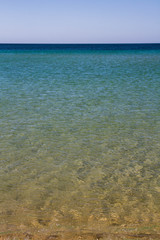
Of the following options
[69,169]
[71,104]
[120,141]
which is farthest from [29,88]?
[69,169]

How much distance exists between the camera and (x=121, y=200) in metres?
5.07

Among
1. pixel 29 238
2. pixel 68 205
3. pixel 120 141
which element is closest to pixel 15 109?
pixel 120 141

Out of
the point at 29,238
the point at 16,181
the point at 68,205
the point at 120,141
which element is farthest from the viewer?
the point at 120,141

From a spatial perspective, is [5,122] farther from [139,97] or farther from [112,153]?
[139,97]

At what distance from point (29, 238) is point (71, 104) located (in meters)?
9.07

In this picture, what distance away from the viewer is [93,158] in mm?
6945

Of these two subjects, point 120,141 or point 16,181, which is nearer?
point 16,181

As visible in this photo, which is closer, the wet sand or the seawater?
the wet sand

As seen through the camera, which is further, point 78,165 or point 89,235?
point 78,165

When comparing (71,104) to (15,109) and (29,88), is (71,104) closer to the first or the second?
(15,109)

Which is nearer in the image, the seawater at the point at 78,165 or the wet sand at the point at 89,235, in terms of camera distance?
the wet sand at the point at 89,235

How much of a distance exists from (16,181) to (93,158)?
6.76ft

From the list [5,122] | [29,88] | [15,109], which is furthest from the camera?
[29,88]

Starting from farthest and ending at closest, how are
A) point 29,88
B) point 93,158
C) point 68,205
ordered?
point 29,88 → point 93,158 → point 68,205
